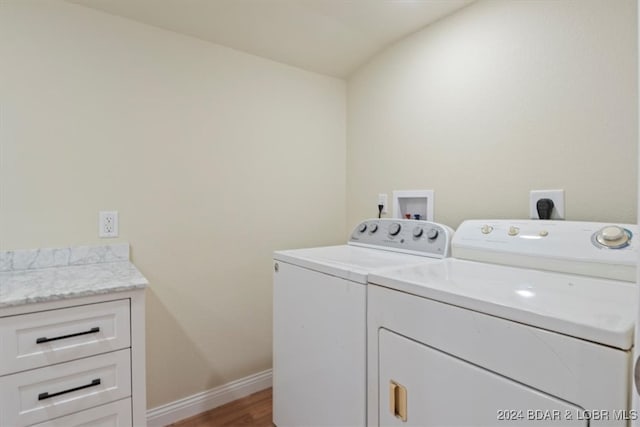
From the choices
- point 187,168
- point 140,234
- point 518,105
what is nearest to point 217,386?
point 140,234

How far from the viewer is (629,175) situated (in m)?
1.11

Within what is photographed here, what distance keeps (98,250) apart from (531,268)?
1786mm

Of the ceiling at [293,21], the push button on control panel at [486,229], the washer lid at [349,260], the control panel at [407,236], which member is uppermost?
the ceiling at [293,21]

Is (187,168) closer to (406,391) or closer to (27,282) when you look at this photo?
(27,282)

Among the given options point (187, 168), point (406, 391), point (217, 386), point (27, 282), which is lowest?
point (217, 386)

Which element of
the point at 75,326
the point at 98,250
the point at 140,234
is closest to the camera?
the point at 75,326

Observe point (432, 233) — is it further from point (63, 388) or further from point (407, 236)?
point (63, 388)

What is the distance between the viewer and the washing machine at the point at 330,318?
3.68 ft

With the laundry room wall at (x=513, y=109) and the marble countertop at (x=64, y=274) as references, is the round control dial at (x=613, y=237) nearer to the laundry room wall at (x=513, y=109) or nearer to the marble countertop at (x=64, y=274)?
the laundry room wall at (x=513, y=109)

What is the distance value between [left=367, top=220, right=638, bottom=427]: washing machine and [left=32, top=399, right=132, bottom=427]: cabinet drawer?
852 millimetres

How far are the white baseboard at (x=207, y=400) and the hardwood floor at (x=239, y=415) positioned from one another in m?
0.03

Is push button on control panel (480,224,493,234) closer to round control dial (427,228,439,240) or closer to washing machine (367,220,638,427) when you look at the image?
washing machine (367,220,638,427)

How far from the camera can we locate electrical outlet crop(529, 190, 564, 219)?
1.26 m

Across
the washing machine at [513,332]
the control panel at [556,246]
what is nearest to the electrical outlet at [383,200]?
the control panel at [556,246]
